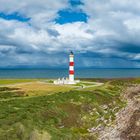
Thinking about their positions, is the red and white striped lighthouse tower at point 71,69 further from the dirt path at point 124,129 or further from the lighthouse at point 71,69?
the dirt path at point 124,129

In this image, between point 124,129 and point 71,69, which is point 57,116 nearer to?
point 124,129

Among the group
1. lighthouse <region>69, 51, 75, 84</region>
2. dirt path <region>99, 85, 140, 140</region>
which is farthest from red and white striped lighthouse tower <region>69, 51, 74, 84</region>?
dirt path <region>99, 85, 140, 140</region>

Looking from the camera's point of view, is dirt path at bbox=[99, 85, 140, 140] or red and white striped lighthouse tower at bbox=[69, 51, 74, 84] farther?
red and white striped lighthouse tower at bbox=[69, 51, 74, 84]

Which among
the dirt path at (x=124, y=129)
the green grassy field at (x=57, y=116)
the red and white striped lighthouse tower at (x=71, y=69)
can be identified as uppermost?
the red and white striped lighthouse tower at (x=71, y=69)

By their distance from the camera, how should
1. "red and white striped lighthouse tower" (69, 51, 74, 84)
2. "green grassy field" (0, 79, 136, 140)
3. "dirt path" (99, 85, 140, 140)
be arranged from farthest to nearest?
1. "red and white striped lighthouse tower" (69, 51, 74, 84)
2. "dirt path" (99, 85, 140, 140)
3. "green grassy field" (0, 79, 136, 140)

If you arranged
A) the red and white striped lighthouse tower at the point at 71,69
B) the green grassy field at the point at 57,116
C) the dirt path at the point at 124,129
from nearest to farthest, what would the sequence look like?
the green grassy field at the point at 57,116, the dirt path at the point at 124,129, the red and white striped lighthouse tower at the point at 71,69

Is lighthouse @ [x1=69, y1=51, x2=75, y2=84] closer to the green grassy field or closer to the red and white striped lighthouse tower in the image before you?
the red and white striped lighthouse tower

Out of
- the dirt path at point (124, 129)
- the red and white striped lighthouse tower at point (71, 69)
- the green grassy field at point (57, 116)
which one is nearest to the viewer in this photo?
the green grassy field at point (57, 116)

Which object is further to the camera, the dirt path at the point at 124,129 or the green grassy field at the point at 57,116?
the dirt path at the point at 124,129

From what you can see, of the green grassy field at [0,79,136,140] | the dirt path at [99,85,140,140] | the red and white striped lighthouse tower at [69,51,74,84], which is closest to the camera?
the green grassy field at [0,79,136,140]

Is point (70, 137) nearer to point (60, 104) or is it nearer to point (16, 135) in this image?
point (16, 135)

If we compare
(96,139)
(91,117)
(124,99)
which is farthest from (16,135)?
(124,99)

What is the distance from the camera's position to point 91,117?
52.8 metres

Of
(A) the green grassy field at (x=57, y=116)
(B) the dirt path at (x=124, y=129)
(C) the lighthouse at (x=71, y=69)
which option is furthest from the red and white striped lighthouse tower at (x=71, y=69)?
(B) the dirt path at (x=124, y=129)
